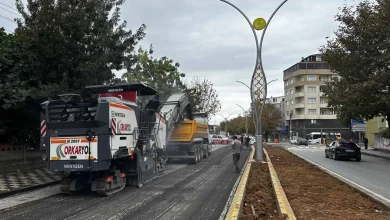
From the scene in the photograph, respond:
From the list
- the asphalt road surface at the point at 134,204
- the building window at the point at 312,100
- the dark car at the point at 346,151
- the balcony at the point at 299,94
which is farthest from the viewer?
the balcony at the point at 299,94

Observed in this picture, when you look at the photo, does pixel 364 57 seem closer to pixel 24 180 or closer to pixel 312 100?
pixel 24 180

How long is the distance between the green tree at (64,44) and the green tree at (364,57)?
15.8 m

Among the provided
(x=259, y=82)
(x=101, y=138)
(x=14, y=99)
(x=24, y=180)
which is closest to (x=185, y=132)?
(x=259, y=82)

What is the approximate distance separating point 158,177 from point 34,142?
21.4ft

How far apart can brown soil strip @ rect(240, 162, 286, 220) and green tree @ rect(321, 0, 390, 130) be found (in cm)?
1433

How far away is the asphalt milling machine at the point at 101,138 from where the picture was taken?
10.5 meters

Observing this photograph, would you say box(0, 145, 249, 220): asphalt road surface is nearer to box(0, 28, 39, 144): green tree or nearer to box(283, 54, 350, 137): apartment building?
box(0, 28, 39, 144): green tree

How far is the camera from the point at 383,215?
7.43 metres

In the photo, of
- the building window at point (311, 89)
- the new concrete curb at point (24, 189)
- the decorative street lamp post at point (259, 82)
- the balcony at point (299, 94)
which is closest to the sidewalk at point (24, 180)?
the new concrete curb at point (24, 189)

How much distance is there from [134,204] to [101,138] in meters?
2.21

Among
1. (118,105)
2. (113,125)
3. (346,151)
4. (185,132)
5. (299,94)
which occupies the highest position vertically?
(299,94)

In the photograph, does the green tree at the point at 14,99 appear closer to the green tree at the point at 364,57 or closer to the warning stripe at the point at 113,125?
the warning stripe at the point at 113,125

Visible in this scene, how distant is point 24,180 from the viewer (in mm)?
13508

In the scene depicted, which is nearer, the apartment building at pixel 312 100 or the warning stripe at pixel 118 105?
the warning stripe at pixel 118 105
